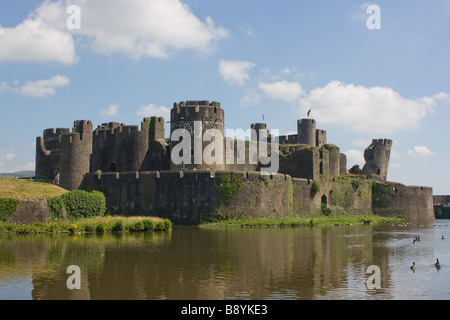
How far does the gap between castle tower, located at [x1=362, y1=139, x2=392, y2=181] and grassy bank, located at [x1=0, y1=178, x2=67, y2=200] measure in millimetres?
42428

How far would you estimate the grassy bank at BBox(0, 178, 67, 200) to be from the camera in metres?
31.2

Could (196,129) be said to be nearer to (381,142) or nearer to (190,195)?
(190,195)

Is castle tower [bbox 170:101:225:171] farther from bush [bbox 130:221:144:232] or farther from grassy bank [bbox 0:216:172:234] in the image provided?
bush [bbox 130:221:144:232]

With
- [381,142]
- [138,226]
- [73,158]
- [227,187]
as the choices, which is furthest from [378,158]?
[138,226]

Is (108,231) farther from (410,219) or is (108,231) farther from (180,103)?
(410,219)

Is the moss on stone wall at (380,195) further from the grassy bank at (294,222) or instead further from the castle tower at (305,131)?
the castle tower at (305,131)

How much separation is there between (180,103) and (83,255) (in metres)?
27.6

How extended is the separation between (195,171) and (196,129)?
5.56m

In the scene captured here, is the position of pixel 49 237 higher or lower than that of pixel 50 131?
lower
